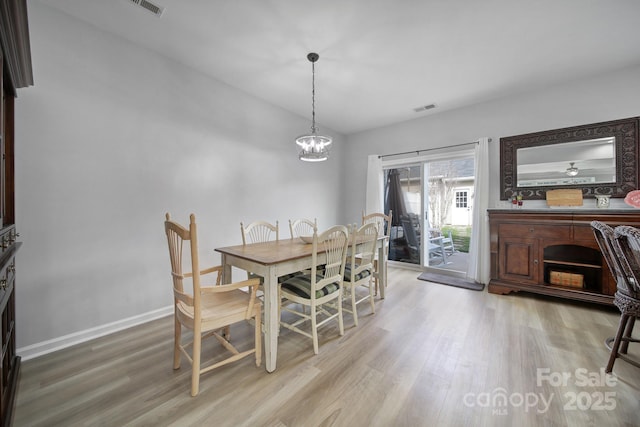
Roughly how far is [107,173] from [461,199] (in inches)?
185

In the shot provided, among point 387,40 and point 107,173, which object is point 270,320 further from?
point 387,40

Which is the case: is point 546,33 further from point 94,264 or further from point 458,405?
point 94,264

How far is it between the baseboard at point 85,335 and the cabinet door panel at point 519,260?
409 centimetres

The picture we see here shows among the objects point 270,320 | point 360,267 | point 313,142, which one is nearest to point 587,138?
point 360,267

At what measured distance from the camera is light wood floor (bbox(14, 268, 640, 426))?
1338mm

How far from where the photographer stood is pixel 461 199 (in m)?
4.05

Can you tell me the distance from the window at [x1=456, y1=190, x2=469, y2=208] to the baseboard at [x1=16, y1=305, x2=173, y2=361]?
173 inches

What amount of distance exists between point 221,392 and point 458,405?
1.44m

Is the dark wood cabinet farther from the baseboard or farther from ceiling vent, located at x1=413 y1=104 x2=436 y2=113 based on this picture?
the baseboard

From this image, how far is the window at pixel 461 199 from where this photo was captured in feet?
13.1

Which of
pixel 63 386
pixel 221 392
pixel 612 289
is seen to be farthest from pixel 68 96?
pixel 612 289

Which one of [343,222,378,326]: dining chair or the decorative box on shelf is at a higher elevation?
[343,222,378,326]: dining chair

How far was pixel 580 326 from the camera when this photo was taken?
2.32 meters

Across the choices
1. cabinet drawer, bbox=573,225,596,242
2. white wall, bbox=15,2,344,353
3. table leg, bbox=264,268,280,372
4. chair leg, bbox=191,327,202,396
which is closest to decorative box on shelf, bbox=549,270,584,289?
cabinet drawer, bbox=573,225,596,242
